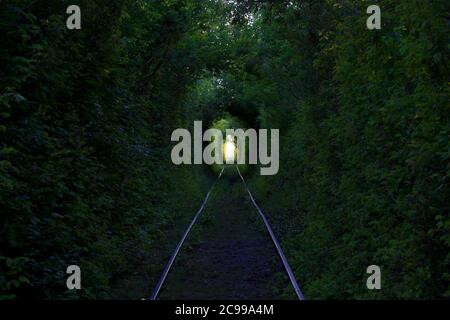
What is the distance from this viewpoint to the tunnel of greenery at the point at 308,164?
7.12 m

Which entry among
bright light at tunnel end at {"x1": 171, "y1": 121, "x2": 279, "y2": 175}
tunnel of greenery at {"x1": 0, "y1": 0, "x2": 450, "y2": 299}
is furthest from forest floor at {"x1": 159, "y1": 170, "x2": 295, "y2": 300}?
bright light at tunnel end at {"x1": 171, "y1": 121, "x2": 279, "y2": 175}

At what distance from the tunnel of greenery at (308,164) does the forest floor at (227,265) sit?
1.60 ft

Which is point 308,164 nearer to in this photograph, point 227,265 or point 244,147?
point 227,265

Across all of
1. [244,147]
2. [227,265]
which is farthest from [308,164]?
[244,147]

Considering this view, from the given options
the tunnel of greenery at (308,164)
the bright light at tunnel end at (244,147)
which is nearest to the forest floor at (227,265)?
the tunnel of greenery at (308,164)

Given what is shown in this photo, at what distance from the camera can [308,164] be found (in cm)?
1764

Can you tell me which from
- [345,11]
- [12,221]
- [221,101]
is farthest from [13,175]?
[221,101]

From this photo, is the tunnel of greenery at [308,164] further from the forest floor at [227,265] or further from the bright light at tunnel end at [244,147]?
the bright light at tunnel end at [244,147]

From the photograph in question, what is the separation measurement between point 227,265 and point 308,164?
6305mm

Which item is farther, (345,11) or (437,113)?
(345,11)

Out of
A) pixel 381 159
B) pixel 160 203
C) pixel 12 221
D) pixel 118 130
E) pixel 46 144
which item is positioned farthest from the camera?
pixel 160 203

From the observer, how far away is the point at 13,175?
24.5ft
